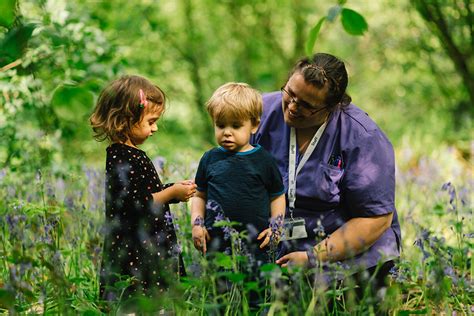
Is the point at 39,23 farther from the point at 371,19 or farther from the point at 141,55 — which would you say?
the point at 371,19

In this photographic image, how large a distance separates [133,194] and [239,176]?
475 millimetres

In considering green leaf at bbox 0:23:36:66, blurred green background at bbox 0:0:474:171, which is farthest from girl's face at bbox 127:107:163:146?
blurred green background at bbox 0:0:474:171

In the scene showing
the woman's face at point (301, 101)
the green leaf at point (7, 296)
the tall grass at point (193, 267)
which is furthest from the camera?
the woman's face at point (301, 101)

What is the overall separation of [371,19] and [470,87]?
15.2ft

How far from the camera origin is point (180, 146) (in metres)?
9.69

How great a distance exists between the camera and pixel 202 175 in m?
3.06

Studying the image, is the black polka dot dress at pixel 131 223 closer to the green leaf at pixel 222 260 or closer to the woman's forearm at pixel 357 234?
the green leaf at pixel 222 260

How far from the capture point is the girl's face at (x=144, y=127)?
2887 mm

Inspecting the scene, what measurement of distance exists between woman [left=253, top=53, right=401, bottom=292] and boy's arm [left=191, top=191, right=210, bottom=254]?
41 centimetres

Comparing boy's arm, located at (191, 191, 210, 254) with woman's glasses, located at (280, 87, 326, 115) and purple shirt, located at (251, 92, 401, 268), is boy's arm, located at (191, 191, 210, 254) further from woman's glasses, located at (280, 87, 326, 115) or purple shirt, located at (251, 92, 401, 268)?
woman's glasses, located at (280, 87, 326, 115)

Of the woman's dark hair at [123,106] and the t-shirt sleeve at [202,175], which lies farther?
the t-shirt sleeve at [202,175]

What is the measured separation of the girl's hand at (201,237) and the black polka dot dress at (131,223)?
0.44ft

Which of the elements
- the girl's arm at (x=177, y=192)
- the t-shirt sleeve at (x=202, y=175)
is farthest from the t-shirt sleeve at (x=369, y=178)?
the girl's arm at (x=177, y=192)

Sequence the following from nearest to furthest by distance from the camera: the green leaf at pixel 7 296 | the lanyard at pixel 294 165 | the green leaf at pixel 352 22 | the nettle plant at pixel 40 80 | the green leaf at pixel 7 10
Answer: the green leaf at pixel 7 10
the green leaf at pixel 7 296
the green leaf at pixel 352 22
the lanyard at pixel 294 165
the nettle plant at pixel 40 80
